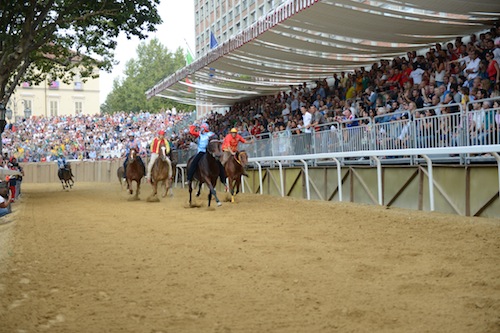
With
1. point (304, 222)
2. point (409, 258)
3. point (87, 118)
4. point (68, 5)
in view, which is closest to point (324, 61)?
point (68, 5)

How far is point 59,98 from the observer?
103 metres

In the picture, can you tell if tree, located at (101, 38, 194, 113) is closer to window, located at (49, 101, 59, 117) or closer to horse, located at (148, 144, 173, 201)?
window, located at (49, 101, 59, 117)

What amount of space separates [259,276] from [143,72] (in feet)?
331

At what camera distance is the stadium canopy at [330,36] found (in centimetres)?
1611

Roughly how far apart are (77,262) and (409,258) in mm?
4209

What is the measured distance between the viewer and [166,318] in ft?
17.8

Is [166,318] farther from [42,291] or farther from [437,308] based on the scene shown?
[437,308]

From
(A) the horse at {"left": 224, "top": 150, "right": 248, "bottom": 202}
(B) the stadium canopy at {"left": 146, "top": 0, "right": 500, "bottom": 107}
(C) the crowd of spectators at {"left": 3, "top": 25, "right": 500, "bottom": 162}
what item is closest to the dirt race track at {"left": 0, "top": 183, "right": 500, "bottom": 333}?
(C) the crowd of spectators at {"left": 3, "top": 25, "right": 500, "bottom": 162}

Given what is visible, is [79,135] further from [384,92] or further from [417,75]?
[417,75]

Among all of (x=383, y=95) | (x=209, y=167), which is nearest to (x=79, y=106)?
(x=383, y=95)

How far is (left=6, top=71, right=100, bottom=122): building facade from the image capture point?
98.1 m

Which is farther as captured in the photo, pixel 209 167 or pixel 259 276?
pixel 209 167

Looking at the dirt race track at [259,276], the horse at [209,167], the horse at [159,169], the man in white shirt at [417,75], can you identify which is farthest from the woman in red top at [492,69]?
the horse at [159,169]

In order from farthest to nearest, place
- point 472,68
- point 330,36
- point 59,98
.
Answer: point 59,98
point 330,36
point 472,68
